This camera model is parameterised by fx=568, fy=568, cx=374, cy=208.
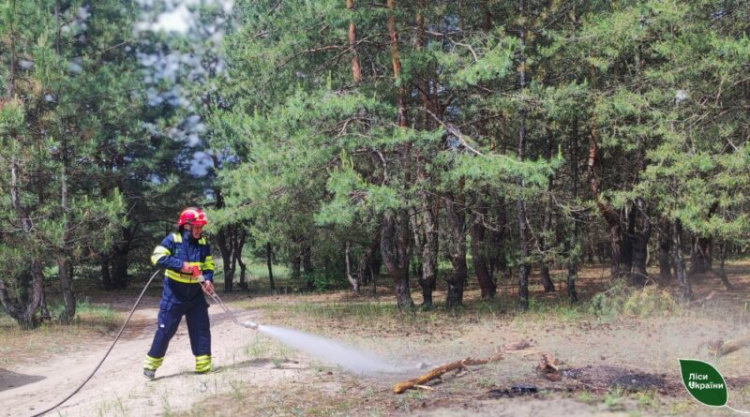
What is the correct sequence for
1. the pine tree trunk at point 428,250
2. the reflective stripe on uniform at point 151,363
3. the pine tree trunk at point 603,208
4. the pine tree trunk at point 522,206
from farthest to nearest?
the pine tree trunk at point 603,208 < the pine tree trunk at point 428,250 < the pine tree trunk at point 522,206 < the reflective stripe on uniform at point 151,363

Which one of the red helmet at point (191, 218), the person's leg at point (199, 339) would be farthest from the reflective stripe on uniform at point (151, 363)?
the red helmet at point (191, 218)

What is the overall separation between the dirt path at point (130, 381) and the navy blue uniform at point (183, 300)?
1.05ft

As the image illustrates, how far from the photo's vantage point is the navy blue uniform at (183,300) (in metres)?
7.18

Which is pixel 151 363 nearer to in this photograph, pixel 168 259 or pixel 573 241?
pixel 168 259

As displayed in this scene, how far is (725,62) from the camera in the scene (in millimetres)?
10250

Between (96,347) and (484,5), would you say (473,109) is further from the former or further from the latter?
(96,347)

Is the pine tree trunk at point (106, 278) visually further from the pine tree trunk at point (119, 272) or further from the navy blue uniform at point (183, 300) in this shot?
the navy blue uniform at point (183, 300)

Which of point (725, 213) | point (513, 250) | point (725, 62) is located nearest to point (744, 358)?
point (725, 213)

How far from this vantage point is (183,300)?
7301 millimetres

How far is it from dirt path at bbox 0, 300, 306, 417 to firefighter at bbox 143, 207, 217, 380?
12.6 inches

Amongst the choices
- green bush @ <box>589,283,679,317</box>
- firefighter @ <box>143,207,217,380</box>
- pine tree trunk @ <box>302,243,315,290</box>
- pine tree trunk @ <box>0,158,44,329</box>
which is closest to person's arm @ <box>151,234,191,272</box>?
firefighter @ <box>143,207,217,380</box>

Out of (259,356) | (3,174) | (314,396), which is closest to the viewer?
(314,396)

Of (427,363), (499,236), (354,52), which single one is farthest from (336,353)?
(499,236)

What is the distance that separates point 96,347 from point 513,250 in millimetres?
10198
